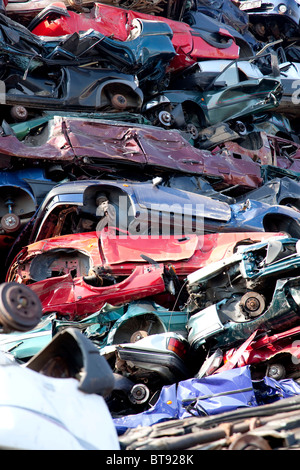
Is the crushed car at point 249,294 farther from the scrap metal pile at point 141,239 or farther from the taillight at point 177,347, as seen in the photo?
the taillight at point 177,347

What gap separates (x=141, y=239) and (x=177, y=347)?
228 cm

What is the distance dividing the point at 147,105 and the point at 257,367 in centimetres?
903

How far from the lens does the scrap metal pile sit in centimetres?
530

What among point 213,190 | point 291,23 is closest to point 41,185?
point 213,190

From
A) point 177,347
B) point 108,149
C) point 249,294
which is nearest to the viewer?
point 177,347

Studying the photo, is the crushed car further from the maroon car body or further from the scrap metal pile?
the maroon car body

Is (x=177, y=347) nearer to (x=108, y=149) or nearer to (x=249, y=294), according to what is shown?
(x=249, y=294)

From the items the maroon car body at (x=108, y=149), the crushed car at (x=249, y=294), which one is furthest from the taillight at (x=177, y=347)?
the maroon car body at (x=108, y=149)

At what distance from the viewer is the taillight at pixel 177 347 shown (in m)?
8.73

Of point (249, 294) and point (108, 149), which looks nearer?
point (249, 294)

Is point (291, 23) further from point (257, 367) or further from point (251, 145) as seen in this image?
point (257, 367)

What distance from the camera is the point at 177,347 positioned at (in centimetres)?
880

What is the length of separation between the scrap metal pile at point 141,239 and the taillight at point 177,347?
1.1 inches

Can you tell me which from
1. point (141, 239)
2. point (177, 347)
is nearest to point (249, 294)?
point (177, 347)
